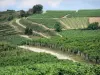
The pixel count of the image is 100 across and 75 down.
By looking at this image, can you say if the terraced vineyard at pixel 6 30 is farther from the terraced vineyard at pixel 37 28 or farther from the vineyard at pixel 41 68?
the vineyard at pixel 41 68

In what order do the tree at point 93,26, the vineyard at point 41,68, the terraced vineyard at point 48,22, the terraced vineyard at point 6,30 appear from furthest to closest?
the terraced vineyard at point 48,22
the tree at point 93,26
the terraced vineyard at point 6,30
the vineyard at point 41,68

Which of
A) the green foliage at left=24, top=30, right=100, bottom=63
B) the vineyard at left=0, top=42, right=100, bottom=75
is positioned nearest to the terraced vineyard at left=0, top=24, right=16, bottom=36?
the green foliage at left=24, top=30, right=100, bottom=63

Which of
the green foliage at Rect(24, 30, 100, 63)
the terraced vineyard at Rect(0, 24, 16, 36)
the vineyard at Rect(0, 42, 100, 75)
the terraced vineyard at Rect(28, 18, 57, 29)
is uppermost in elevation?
the vineyard at Rect(0, 42, 100, 75)

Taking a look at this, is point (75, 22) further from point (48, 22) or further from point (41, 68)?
point (41, 68)

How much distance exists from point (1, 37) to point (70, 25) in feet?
126

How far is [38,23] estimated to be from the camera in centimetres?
16012

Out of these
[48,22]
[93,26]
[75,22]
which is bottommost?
[75,22]

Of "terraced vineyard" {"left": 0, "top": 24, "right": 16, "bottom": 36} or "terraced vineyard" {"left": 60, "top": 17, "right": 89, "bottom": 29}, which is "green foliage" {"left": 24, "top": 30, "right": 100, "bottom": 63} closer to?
"terraced vineyard" {"left": 0, "top": 24, "right": 16, "bottom": 36}

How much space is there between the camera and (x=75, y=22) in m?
163

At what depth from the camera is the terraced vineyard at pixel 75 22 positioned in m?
155

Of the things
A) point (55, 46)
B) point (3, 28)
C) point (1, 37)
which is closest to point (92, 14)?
point (3, 28)

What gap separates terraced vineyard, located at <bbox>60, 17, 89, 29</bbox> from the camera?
155062 mm

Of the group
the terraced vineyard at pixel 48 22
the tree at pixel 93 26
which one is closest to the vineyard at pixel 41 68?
the tree at pixel 93 26

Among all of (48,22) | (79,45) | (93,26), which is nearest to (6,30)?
(48,22)
